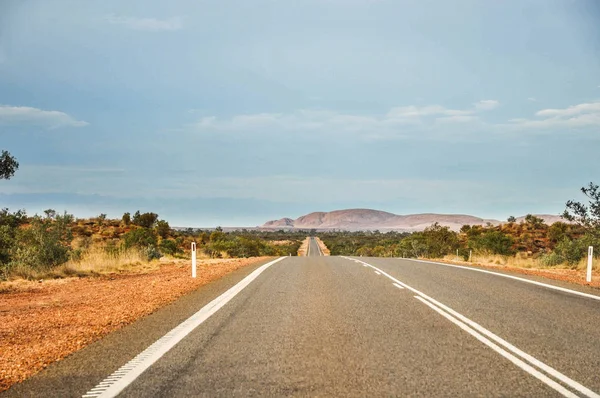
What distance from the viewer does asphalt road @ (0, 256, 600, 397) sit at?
14.5 feet

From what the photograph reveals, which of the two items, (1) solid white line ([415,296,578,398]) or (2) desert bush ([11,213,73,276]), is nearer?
(1) solid white line ([415,296,578,398])

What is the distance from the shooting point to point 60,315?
8.84 m

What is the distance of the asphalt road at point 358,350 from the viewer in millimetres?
4430

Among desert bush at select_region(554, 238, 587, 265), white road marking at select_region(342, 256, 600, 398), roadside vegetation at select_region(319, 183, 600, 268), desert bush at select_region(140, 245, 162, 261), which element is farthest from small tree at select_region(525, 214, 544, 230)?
white road marking at select_region(342, 256, 600, 398)

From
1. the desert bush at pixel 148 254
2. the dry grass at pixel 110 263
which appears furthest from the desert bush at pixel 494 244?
the dry grass at pixel 110 263

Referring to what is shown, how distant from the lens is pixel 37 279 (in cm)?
1716

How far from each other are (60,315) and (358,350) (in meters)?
5.78

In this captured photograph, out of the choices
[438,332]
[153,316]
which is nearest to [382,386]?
[438,332]

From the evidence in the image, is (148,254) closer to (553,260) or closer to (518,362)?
(553,260)

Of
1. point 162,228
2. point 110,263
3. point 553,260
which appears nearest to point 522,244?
point 553,260

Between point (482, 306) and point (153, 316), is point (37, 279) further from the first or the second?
point (482, 306)

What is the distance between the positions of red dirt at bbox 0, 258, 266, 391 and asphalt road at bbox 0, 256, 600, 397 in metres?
0.35

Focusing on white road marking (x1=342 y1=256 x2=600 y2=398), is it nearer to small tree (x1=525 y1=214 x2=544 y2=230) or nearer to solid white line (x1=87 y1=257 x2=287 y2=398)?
solid white line (x1=87 y1=257 x2=287 y2=398)

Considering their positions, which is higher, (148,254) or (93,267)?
(148,254)
